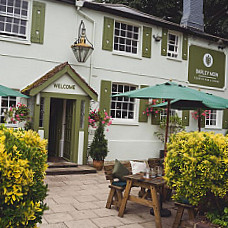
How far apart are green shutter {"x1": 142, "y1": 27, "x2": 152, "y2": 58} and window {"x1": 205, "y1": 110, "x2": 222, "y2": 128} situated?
4.71 meters

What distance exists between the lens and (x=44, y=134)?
364 inches

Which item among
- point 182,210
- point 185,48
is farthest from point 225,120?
point 182,210

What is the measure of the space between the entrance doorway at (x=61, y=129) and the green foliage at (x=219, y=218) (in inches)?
263

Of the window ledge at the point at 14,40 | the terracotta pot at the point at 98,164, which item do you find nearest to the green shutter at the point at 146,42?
the window ledge at the point at 14,40

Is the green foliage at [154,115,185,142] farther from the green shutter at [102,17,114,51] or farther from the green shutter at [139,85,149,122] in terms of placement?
the green shutter at [102,17,114,51]

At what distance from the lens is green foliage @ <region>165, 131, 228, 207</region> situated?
12.5 ft

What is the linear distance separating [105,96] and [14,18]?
4109mm

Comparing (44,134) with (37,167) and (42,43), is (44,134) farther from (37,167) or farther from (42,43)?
(37,167)

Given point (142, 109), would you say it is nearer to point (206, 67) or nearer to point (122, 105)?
point (122, 105)

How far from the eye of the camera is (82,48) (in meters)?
9.93

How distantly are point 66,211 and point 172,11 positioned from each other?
18.4m

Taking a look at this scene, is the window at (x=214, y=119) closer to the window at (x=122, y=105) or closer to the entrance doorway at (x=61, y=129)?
the window at (x=122, y=105)

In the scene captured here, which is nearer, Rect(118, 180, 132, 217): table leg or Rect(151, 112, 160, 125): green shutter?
Rect(118, 180, 132, 217): table leg

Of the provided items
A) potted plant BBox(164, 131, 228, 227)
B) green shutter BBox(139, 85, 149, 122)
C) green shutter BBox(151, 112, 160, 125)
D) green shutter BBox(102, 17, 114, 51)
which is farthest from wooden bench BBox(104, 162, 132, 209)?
green shutter BBox(151, 112, 160, 125)
